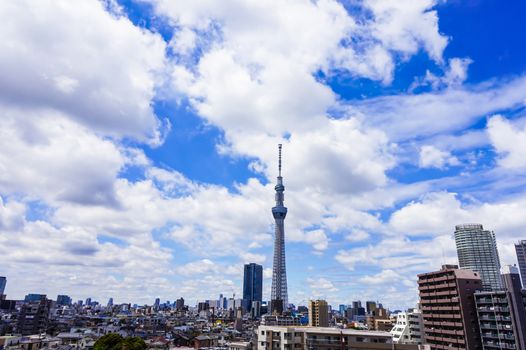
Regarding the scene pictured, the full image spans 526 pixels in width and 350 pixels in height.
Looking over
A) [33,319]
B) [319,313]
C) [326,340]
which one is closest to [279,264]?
[319,313]

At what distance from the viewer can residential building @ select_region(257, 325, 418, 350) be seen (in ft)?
193

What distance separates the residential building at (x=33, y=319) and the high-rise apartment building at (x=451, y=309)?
10569cm

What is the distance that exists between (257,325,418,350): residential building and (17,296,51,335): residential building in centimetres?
7940

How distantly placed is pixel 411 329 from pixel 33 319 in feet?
358

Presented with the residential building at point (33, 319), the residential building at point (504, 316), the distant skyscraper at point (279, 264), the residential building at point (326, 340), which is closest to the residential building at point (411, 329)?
the residential building at point (504, 316)

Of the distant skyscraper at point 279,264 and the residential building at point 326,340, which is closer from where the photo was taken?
the residential building at point 326,340

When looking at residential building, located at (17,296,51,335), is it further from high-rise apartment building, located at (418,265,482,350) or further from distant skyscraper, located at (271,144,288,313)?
high-rise apartment building, located at (418,265,482,350)

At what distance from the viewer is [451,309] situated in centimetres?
7588

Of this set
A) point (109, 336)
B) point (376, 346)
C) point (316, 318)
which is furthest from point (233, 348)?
point (316, 318)

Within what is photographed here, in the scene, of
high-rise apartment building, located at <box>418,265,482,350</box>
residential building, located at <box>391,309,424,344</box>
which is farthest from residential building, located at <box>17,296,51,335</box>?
high-rise apartment building, located at <box>418,265,482,350</box>

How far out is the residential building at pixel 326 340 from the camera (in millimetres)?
58906

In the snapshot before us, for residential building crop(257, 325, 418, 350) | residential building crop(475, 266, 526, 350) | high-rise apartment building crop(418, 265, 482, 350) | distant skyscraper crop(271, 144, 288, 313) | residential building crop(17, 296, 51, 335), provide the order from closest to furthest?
residential building crop(257, 325, 418, 350) < residential building crop(475, 266, 526, 350) < high-rise apartment building crop(418, 265, 482, 350) < residential building crop(17, 296, 51, 335) < distant skyscraper crop(271, 144, 288, 313)

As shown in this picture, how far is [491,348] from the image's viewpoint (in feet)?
221

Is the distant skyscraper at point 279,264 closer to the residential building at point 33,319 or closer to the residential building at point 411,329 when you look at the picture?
the residential building at point 411,329
